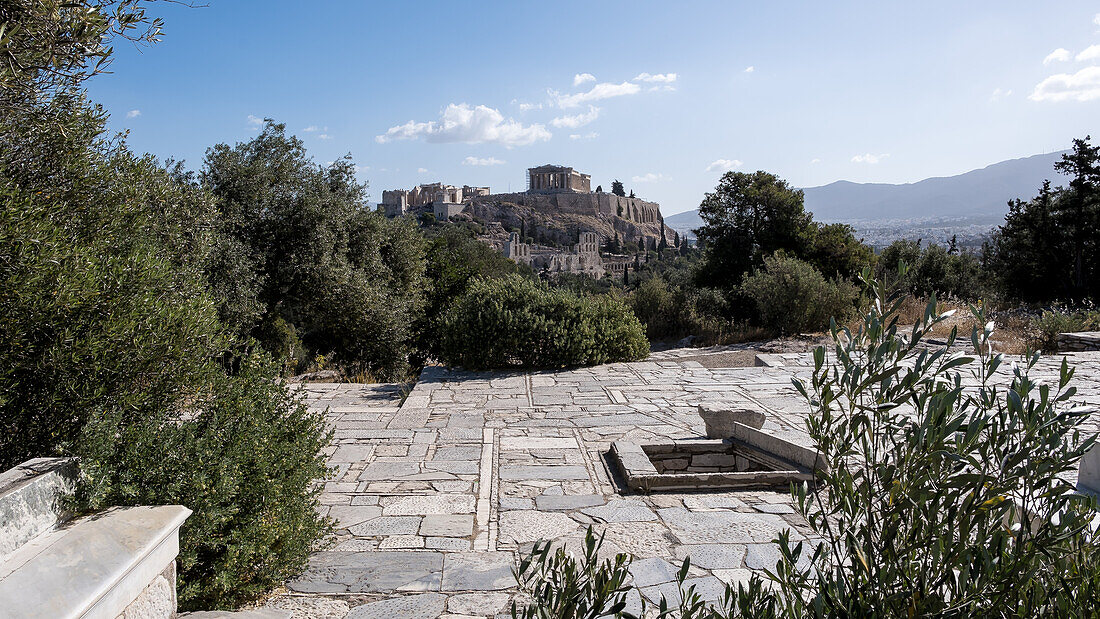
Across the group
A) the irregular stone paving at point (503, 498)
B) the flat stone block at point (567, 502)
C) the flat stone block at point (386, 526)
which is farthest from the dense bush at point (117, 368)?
the flat stone block at point (567, 502)

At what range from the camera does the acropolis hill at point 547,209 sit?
9469cm

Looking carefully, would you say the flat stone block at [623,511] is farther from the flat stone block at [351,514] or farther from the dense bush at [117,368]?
the dense bush at [117,368]

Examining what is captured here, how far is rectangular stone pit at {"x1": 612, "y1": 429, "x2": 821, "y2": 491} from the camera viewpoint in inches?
198

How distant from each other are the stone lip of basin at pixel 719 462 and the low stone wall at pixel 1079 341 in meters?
8.50

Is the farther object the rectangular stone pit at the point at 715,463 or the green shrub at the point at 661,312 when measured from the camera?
the green shrub at the point at 661,312

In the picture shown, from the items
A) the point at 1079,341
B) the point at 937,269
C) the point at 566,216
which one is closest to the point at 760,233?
the point at 937,269

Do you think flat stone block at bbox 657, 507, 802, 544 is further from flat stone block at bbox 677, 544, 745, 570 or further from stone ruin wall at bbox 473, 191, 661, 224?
stone ruin wall at bbox 473, 191, 661, 224

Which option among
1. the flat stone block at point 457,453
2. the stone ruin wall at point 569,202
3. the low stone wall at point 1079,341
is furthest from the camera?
the stone ruin wall at point 569,202

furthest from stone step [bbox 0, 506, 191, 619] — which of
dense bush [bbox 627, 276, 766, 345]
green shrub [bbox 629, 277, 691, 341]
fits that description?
green shrub [bbox 629, 277, 691, 341]

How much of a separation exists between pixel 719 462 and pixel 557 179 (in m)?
112

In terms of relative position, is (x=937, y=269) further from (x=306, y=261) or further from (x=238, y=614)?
(x=238, y=614)

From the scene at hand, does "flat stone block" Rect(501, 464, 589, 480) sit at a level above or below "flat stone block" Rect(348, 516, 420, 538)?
below

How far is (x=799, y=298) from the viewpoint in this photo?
1292cm

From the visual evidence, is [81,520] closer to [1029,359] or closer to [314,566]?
[314,566]
